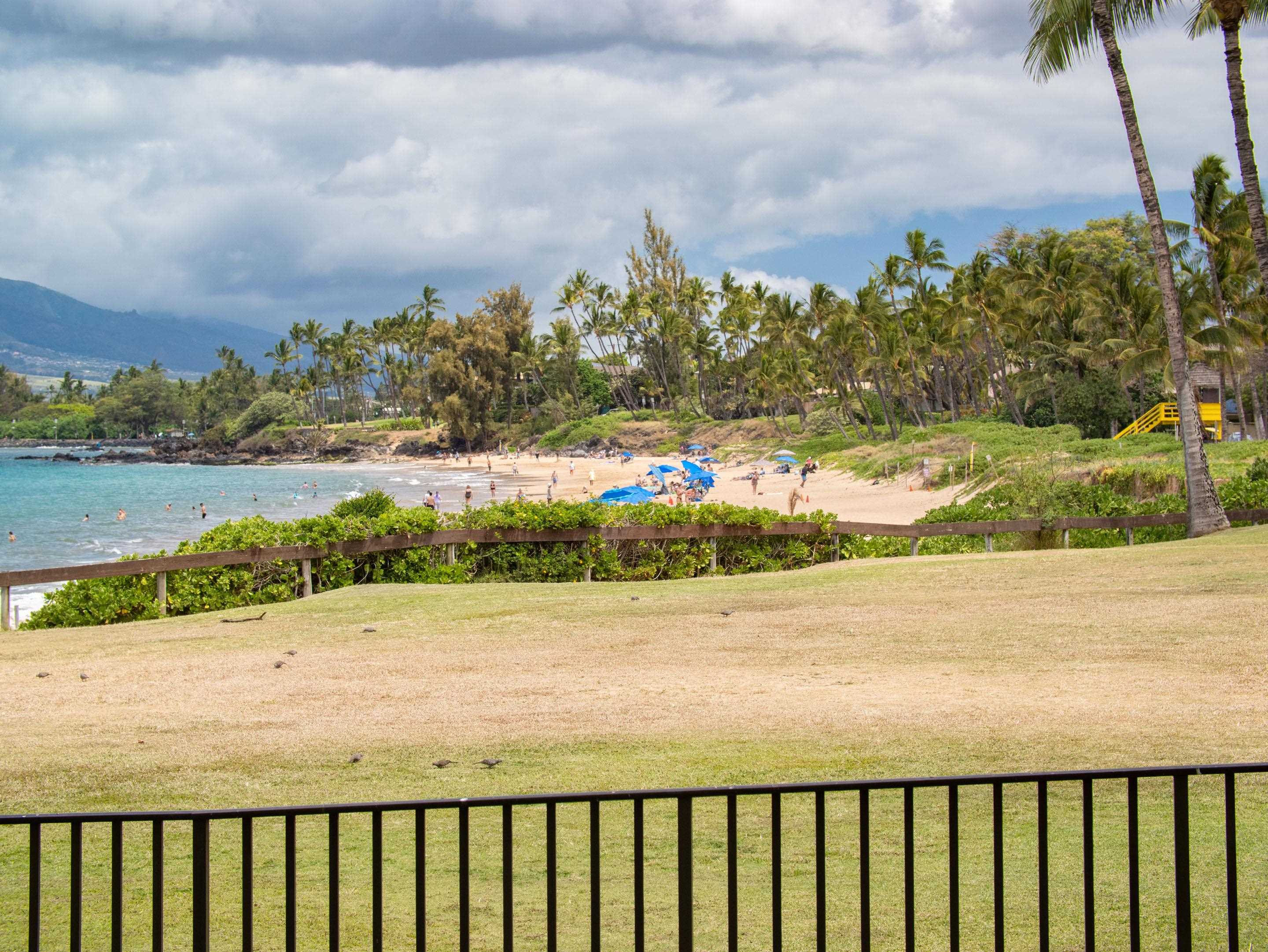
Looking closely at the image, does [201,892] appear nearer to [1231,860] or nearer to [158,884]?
[158,884]

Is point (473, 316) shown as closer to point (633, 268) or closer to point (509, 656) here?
point (633, 268)

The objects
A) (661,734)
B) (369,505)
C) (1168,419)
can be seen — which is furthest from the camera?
(1168,419)

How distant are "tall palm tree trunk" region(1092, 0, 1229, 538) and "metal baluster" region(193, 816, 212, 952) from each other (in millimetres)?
19837

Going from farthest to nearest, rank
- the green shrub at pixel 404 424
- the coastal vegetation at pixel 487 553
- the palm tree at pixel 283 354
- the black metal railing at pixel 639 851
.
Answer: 1. the palm tree at pixel 283 354
2. the green shrub at pixel 404 424
3. the coastal vegetation at pixel 487 553
4. the black metal railing at pixel 639 851

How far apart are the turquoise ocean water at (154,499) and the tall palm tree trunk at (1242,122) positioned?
22.7m

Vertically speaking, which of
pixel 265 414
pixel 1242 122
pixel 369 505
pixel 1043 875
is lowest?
pixel 1043 875

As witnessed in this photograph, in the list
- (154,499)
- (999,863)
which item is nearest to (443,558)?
(999,863)

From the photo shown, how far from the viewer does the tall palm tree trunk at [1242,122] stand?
19.8 m

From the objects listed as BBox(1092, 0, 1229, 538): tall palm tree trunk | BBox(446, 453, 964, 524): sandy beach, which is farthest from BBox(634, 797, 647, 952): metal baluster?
BBox(446, 453, 964, 524): sandy beach

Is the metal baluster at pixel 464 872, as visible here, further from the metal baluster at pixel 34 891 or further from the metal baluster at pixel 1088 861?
the metal baluster at pixel 1088 861

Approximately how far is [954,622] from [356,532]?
8742 millimetres

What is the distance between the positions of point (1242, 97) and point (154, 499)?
71314 mm

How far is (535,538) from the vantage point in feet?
55.4

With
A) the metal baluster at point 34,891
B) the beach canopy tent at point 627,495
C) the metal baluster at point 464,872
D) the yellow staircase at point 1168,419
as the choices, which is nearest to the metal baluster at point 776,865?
the metal baluster at point 464,872
